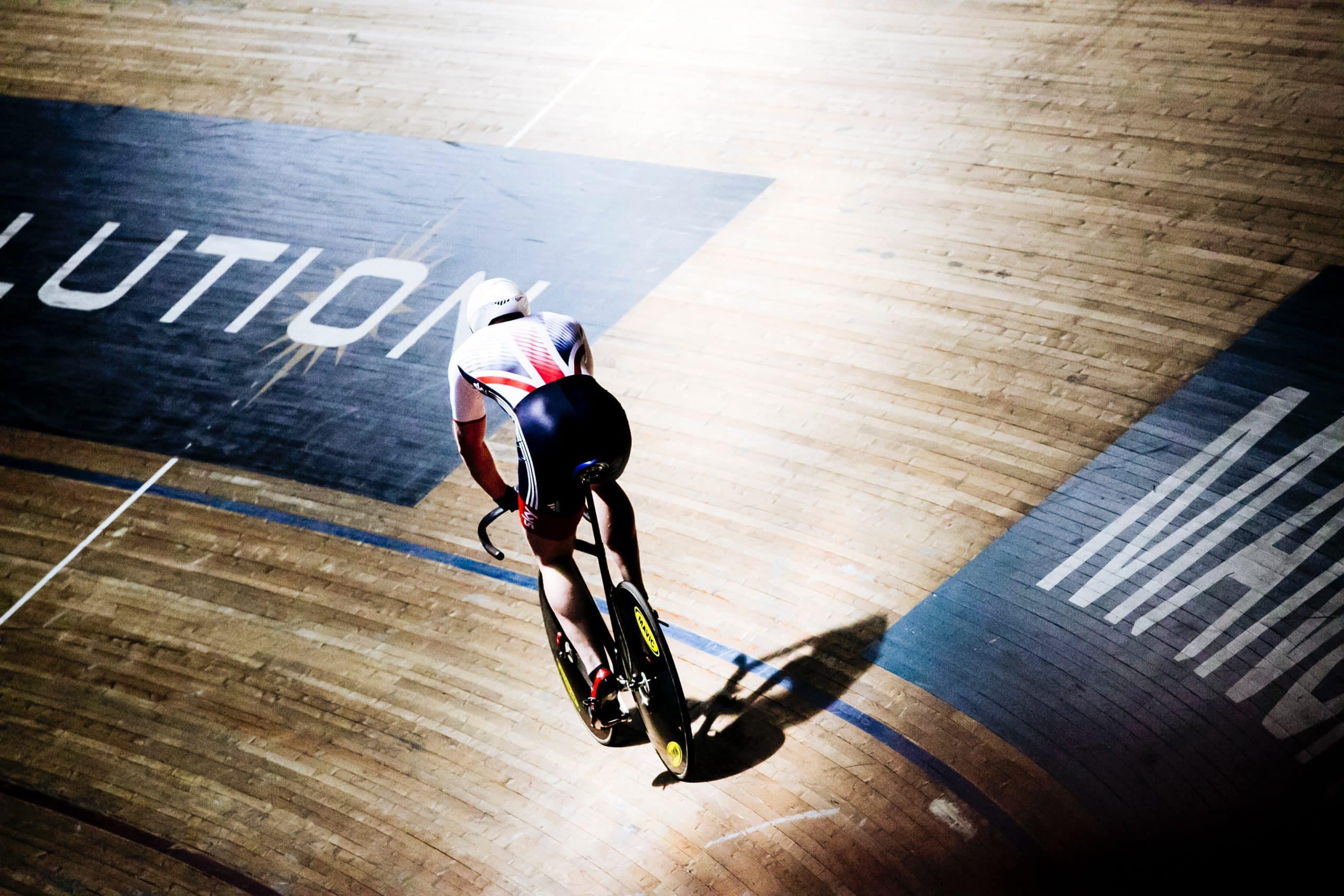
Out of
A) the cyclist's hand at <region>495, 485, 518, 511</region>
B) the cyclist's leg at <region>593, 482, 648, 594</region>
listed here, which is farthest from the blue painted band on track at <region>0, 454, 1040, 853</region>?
the cyclist's hand at <region>495, 485, 518, 511</region>

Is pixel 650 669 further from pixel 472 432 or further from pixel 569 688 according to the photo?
pixel 472 432

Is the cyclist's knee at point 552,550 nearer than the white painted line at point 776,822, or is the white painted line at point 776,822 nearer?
the cyclist's knee at point 552,550

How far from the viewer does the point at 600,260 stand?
19.4 ft

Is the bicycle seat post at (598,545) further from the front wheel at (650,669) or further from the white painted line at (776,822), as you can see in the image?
the white painted line at (776,822)

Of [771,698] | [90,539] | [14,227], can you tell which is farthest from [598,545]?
[14,227]

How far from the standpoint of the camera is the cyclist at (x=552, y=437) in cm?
286

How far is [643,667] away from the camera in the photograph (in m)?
3.18

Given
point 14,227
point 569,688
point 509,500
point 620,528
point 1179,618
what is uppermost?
point 14,227

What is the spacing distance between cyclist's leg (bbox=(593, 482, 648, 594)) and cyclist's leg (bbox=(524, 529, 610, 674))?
0.12 metres

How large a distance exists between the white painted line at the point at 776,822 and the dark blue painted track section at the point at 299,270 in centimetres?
236

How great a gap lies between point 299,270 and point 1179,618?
5074mm

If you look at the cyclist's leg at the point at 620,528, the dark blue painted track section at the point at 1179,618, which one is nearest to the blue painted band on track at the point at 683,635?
the dark blue painted track section at the point at 1179,618

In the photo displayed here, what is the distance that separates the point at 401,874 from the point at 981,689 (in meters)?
1.97

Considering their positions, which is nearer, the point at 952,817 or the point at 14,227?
the point at 952,817
